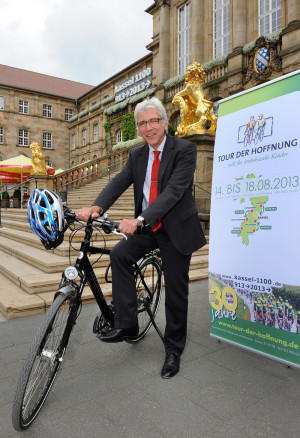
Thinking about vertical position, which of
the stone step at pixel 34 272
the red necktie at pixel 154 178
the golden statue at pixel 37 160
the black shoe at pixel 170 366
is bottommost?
the black shoe at pixel 170 366

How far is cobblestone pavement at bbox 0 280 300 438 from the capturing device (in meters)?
2.04

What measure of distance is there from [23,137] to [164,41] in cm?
2339

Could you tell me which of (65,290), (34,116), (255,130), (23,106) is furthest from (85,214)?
(23,106)

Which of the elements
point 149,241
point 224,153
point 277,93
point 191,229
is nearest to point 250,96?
point 277,93

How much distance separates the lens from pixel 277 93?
2715 millimetres

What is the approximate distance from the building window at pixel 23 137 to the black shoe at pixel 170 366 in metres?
42.3

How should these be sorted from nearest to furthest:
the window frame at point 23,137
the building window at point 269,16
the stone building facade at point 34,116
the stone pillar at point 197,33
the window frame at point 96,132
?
the building window at point 269,16 → the stone pillar at point 197,33 → the window frame at point 96,132 → the stone building facade at point 34,116 → the window frame at point 23,137

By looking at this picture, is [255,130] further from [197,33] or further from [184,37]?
[184,37]

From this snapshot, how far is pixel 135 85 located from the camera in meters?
29.6

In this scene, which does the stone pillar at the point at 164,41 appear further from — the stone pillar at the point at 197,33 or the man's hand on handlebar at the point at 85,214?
the man's hand on handlebar at the point at 85,214

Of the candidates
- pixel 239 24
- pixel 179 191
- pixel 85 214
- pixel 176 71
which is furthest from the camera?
pixel 176 71

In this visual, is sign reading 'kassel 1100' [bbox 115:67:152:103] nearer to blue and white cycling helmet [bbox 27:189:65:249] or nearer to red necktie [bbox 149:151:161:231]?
red necktie [bbox 149:151:161:231]

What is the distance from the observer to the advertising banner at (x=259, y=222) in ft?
8.63

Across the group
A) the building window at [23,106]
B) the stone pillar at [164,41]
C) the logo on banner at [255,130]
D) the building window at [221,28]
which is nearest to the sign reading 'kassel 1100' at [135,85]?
the stone pillar at [164,41]
